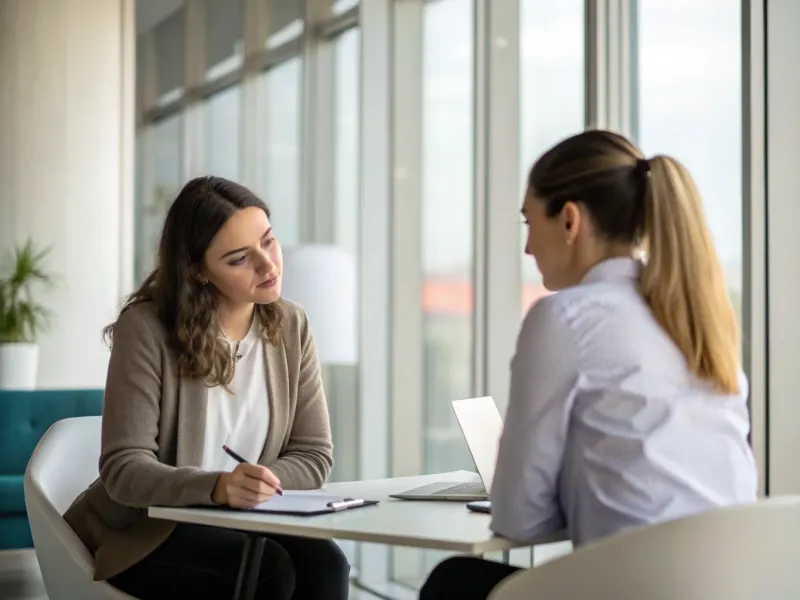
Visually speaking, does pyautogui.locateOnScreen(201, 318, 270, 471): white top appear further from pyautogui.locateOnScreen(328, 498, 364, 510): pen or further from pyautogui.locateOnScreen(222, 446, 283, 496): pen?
pyautogui.locateOnScreen(328, 498, 364, 510): pen

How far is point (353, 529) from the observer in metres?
1.67

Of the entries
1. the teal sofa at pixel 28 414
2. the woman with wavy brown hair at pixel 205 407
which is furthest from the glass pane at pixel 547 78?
the teal sofa at pixel 28 414

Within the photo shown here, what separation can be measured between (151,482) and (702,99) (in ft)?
6.50

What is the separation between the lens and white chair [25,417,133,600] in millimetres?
2242

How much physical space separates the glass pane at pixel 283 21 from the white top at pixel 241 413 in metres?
Answer: 3.31

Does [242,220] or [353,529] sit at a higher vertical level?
[242,220]

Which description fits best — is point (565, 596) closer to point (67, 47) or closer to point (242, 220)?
point (242, 220)

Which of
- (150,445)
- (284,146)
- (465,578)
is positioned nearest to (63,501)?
(150,445)

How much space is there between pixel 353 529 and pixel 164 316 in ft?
2.74

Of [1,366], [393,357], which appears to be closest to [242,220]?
[393,357]

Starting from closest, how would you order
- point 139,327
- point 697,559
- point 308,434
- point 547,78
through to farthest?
1. point 697,559
2. point 139,327
3. point 308,434
4. point 547,78

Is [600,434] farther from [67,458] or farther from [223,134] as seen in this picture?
[223,134]

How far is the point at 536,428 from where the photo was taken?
1652 mm

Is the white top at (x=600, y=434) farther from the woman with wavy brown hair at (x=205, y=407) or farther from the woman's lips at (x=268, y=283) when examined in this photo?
the woman's lips at (x=268, y=283)
